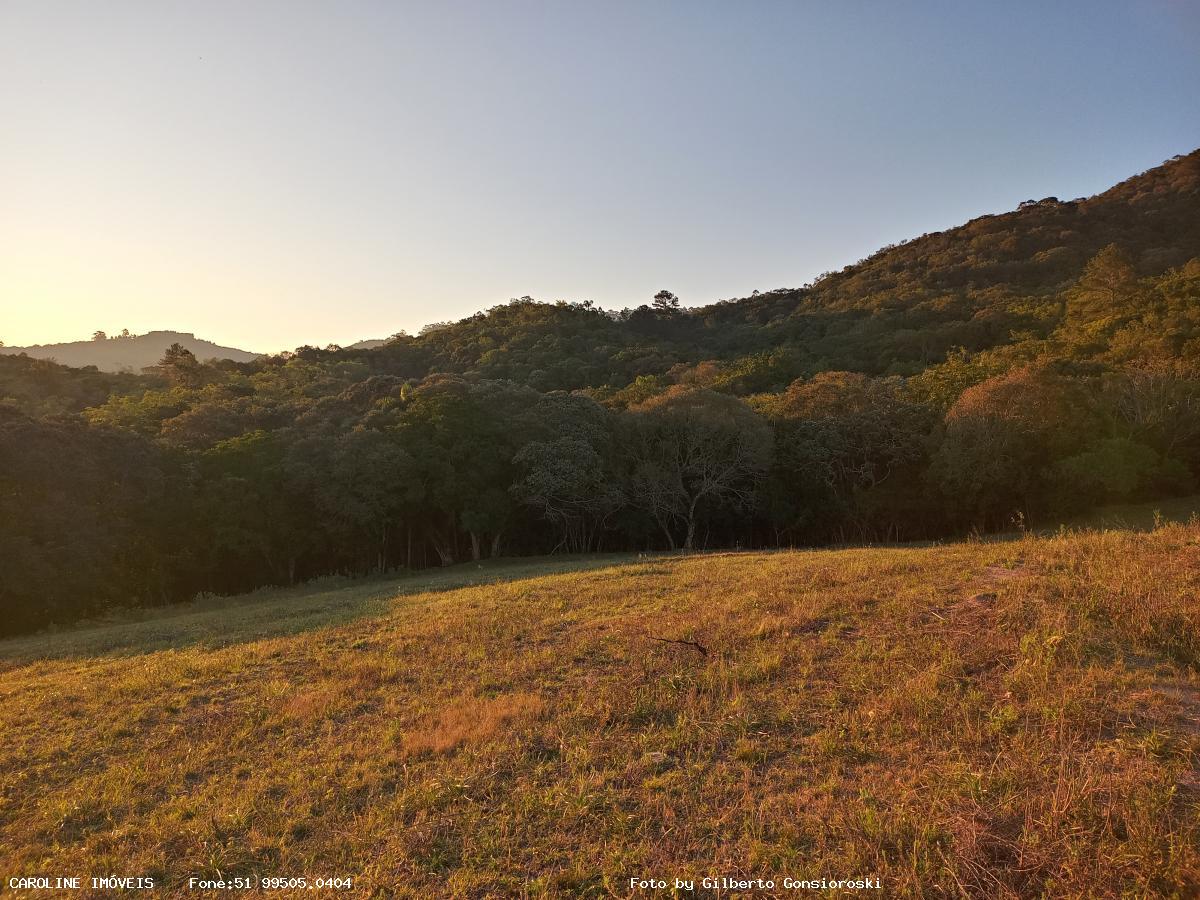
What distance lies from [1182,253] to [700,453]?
74.8m

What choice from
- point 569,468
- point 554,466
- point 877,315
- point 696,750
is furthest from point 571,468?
point 877,315

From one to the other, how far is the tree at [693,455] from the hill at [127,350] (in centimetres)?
10768

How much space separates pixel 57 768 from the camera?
23.7 feet

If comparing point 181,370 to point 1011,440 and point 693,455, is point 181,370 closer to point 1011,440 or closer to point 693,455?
point 693,455

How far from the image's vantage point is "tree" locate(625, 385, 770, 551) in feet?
103

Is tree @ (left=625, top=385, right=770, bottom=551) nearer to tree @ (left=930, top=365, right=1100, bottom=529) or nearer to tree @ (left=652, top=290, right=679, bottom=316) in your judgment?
tree @ (left=930, top=365, right=1100, bottom=529)

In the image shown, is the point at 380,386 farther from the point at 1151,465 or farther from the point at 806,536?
the point at 1151,465

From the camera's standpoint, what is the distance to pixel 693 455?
107 ft

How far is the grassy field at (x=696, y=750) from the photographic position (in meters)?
4.33

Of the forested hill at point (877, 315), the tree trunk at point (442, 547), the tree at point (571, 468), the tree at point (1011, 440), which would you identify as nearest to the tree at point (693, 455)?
the tree at point (571, 468)

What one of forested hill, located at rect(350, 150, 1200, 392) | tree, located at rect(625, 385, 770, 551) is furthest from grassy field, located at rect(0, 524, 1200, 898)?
forested hill, located at rect(350, 150, 1200, 392)

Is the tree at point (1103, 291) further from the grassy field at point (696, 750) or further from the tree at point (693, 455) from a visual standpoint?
the grassy field at point (696, 750)

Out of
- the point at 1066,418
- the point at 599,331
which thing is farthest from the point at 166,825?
the point at 599,331

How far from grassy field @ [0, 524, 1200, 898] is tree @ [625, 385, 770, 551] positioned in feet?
67.1
